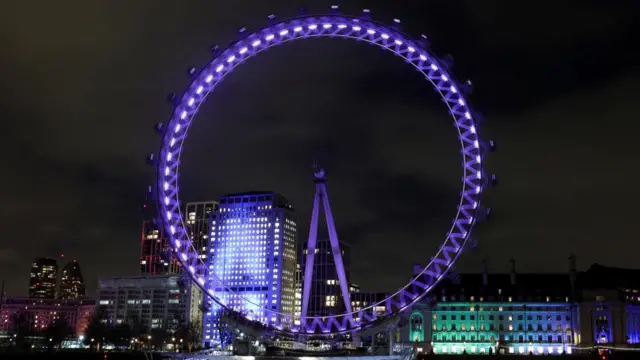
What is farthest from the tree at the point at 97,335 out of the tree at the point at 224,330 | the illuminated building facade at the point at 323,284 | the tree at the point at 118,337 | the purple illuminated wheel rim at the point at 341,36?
the purple illuminated wheel rim at the point at 341,36

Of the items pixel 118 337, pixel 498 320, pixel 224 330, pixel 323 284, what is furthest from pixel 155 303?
pixel 224 330

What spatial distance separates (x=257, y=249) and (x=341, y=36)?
141 m

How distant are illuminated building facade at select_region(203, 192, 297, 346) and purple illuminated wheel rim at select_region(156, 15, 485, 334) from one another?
134 metres

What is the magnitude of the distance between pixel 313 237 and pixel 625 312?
226 feet

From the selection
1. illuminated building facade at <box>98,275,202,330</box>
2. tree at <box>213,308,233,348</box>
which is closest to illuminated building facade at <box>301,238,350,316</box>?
illuminated building facade at <box>98,275,202,330</box>

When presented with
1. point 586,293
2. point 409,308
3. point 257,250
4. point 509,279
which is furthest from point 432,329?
point 257,250

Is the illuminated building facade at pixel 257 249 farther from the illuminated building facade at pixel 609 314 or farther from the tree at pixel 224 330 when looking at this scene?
the tree at pixel 224 330

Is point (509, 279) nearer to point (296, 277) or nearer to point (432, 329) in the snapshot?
point (432, 329)

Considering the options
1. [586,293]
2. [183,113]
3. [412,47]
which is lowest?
[586,293]

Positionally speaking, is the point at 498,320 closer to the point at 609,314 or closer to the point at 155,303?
the point at 609,314

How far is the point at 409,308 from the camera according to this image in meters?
46.5

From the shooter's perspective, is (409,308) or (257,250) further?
(257,250)

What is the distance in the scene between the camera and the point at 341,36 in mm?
48688

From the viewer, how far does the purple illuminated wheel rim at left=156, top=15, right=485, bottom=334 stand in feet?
155
